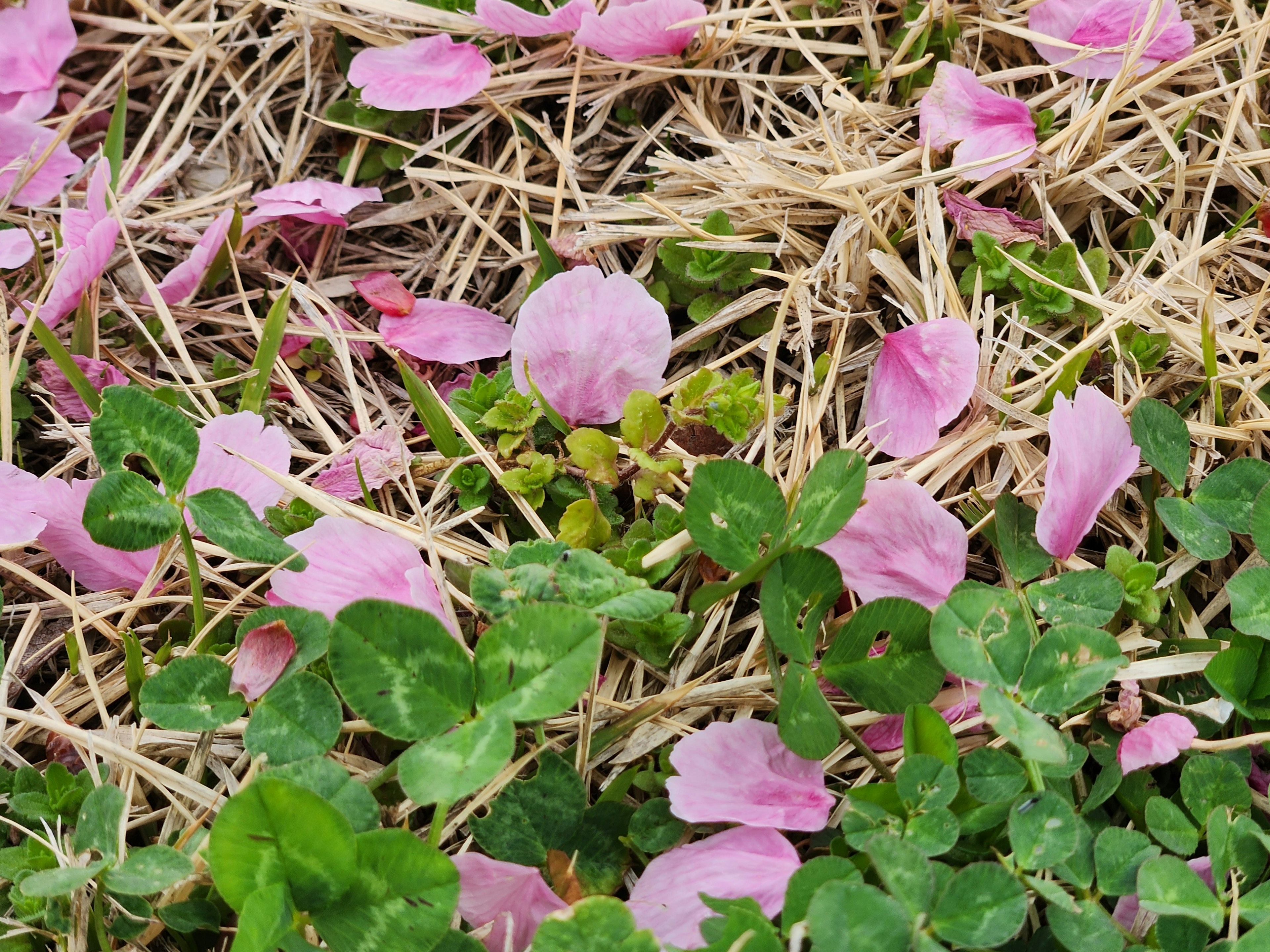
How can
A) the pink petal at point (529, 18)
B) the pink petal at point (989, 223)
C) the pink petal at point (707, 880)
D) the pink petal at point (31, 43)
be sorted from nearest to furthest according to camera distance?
the pink petal at point (707, 880), the pink petal at point (989, 223), the pink petal at point (529, 18), the pink petal at point (31, 43)

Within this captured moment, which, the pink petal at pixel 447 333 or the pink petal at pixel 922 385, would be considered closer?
the pink petal at pixel 922 385

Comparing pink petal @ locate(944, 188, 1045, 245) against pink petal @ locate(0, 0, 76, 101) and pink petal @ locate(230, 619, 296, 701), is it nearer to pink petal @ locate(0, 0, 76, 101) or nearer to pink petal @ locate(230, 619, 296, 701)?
pink petal @ locate(230, 619, 296, 701)

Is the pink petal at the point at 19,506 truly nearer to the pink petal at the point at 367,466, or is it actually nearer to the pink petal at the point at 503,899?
the pink petal at the point at 367,466

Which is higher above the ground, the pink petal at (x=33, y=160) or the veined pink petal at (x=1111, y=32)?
the veined pink petal at (x=1111, y=32)

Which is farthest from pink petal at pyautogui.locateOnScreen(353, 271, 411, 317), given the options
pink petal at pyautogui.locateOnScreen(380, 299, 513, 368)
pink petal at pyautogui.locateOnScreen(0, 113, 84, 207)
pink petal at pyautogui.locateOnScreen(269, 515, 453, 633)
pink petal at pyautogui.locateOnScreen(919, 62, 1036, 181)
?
pink petal at pyautogui.locateOnScreen(919, 62, 1036, 181)

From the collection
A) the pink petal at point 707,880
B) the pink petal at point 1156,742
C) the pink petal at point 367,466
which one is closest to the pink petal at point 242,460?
the pink petal at point 367,466

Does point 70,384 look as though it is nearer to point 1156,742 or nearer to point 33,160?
point 33,160

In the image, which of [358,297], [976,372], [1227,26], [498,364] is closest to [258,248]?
[358,297]
